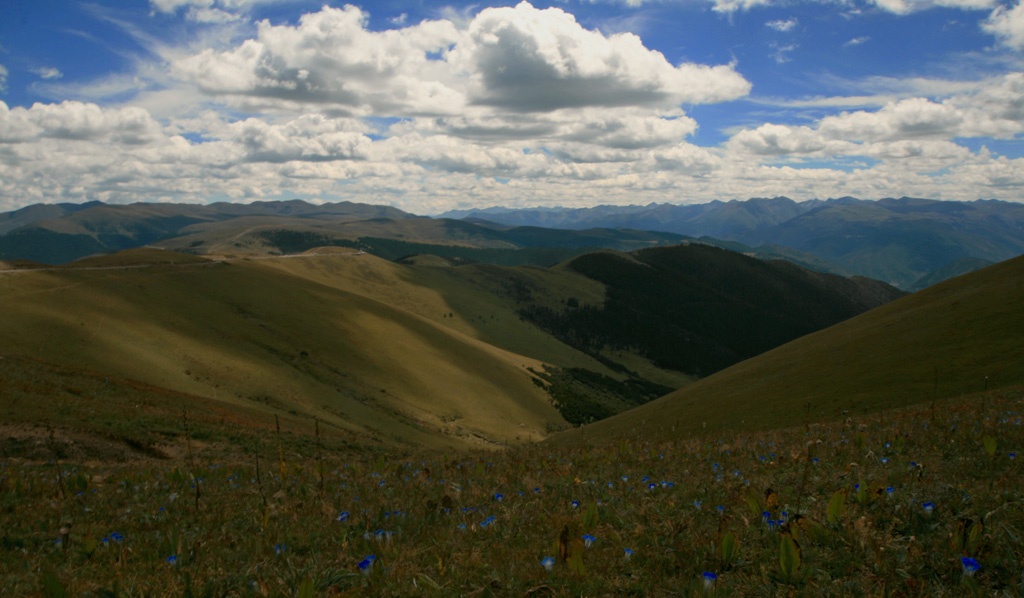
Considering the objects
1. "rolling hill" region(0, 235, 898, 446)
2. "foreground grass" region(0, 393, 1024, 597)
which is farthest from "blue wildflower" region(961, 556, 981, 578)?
"rolling hill" region(0, 235, 898, 446)

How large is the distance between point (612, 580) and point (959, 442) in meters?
7.73

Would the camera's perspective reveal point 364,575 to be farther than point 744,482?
No

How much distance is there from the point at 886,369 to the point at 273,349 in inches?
2376

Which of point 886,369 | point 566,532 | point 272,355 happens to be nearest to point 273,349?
point 272,355

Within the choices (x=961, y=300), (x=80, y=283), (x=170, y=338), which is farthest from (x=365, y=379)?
(x=961, y=300)

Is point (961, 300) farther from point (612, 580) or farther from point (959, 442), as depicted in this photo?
point (612, 580)

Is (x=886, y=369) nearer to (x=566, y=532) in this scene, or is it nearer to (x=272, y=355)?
(x=566, y=532)

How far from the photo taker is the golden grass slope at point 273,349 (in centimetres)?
4628

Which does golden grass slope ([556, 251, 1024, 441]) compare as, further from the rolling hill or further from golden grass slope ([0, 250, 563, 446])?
golden grass slope ([0, 250, 563, 446])

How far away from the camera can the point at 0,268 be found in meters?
78.4

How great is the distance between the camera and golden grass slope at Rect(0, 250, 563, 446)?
46.3 metres

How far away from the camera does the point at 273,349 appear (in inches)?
2512

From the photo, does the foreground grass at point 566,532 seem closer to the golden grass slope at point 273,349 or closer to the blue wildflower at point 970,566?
the blue wildflower at point 970,566

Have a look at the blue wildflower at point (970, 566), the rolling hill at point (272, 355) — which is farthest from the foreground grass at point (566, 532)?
the rolling hill at point (272, 355)
